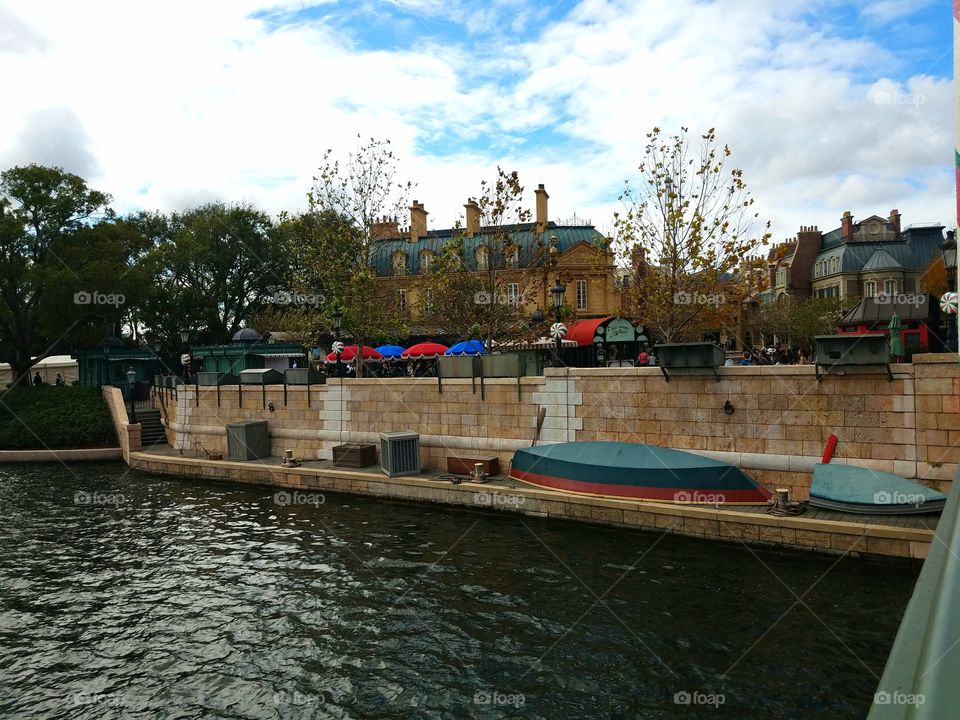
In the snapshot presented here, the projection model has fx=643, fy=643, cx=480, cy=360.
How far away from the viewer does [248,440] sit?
83.4 ft

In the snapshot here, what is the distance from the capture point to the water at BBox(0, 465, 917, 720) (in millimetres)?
9375

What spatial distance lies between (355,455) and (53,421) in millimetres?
20520

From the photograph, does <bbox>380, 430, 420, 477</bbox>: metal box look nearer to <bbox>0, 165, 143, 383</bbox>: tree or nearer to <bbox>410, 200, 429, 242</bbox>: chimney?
<bbox>0, 165, 143, 383</bbox>: tree

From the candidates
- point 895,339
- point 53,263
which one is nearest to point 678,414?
point 895,339

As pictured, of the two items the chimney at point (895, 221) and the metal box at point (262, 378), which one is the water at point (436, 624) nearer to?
the metal box at point (262, 378)

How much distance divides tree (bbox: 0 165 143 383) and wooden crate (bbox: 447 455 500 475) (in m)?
25.8

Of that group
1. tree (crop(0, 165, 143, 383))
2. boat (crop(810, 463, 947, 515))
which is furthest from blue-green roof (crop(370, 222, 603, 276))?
boat (crop(810, 463, 947, 515))

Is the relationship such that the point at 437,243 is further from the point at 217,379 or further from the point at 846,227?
the point at 846,227

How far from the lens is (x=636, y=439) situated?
18.4 m

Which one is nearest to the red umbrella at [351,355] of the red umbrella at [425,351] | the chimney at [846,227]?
the red umbrella at [425,351]

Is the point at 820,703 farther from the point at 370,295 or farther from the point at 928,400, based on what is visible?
the point at 370,295

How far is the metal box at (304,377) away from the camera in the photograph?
82.9 ft

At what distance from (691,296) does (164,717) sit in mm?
23206

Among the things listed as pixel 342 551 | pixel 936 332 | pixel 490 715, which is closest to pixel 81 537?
pixel 342 551
